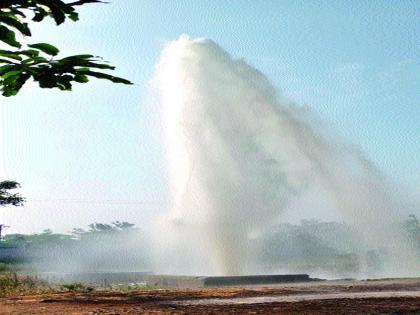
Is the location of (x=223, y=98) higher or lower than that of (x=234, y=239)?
higher

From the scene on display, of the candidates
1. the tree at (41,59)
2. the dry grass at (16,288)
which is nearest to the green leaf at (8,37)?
the tree at (41,59)

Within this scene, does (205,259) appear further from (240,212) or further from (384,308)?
(384,308)

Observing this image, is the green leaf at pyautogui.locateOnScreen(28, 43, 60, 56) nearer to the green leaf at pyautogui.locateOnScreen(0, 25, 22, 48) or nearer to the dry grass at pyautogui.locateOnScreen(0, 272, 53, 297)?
the green leaf at pyautogui.locateOnScreen(0, 25, 22, 48)

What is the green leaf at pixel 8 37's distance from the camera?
10.5ft

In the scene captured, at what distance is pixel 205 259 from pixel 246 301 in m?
12.4

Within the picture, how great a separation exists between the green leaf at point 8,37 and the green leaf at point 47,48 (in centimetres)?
9

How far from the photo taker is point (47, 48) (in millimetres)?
3268

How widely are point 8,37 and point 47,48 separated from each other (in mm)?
222

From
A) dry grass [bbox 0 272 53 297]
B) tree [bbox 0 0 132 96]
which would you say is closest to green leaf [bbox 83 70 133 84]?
tree [bbox 0 0 132 96]

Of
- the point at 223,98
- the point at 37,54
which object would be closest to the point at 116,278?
the point at 223,98

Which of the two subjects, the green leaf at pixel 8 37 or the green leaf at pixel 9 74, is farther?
the green leaf at pixel 9 74

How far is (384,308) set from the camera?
23.2 feet

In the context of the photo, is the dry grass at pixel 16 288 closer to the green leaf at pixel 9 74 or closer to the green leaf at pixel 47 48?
the green leaf at pixel 9 74

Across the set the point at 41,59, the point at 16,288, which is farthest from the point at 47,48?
the point at 16,288
